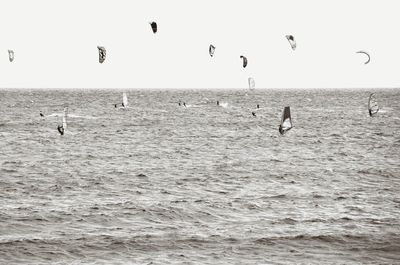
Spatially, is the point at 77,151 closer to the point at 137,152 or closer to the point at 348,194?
the point at 137,152

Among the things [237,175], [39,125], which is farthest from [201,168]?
[39,125]

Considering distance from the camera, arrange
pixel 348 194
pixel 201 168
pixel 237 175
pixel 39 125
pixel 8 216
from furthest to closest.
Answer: pixel 39 125
pixel 201 168
pixel 237 175
pixel 348 194
pixel 8 216

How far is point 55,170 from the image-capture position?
33.3 m

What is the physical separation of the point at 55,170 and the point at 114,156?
25.1 ft

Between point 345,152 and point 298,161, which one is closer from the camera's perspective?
point 298,161
